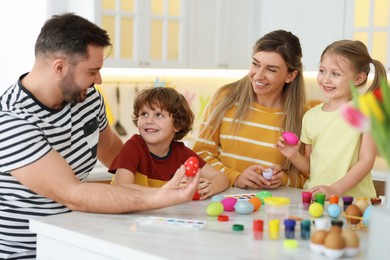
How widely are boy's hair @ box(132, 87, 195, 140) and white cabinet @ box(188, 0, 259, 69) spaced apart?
2.28 m

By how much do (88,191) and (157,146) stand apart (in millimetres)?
605

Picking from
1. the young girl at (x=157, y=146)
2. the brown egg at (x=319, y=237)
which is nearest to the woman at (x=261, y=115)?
the young girl at (x=157, y=146)

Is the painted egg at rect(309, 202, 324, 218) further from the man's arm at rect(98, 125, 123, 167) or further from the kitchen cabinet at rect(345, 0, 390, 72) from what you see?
the kitchen cabinet at rect(345, 0, 390, 72)

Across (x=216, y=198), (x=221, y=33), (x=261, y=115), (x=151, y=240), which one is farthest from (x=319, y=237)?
(x=221, y=33)

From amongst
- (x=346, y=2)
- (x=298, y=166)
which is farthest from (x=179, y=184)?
(x=346, y=2)

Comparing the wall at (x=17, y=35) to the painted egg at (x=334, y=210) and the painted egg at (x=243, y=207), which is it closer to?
the painted egg at (x=243, y=207)

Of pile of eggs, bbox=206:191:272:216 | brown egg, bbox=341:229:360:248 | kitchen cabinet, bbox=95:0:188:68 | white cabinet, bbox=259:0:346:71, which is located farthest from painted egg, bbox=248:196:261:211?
white cabinet, bbox=259:0:346:71

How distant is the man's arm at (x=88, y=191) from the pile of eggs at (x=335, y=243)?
515 mm

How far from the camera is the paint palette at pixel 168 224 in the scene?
1945 mm

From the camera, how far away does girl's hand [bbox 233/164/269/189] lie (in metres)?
2.69

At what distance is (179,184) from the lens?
2.26m

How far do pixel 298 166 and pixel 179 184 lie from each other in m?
0.75

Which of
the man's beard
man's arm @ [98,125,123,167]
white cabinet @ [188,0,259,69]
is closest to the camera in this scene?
the man's beard

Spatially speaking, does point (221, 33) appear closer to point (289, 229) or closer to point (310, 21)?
point (310, 21)
